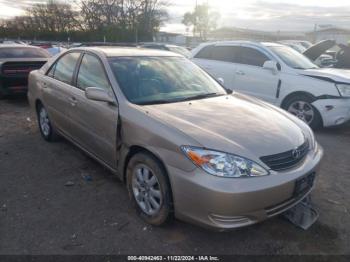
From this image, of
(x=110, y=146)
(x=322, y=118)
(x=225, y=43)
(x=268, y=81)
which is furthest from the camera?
(x=225, y=43)

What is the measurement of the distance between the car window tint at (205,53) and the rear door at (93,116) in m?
4.42

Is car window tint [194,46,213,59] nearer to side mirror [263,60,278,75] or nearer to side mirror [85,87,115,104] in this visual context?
side mirror [263,60,278,75]

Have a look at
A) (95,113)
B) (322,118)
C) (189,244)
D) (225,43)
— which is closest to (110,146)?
(95,113)

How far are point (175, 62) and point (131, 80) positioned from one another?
89cm

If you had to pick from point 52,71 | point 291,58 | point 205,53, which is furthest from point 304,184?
point 205,53

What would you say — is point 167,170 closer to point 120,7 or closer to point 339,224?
point 339,224

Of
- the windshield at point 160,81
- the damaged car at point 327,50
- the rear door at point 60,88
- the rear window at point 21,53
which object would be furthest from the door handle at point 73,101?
the damaged car at point 327,50

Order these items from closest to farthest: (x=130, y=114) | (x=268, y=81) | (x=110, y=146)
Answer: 1. (x=130, y=114)
2. (x=110, y=146)
3. (x=268, y=81)

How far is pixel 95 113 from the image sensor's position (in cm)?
376

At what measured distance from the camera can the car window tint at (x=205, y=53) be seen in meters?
8.17

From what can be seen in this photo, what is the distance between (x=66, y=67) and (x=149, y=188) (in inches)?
98.3

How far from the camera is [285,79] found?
6719mm

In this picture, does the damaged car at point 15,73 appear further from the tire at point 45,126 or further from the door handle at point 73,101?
the door handle at point 73,101

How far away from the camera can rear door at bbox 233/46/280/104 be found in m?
6.96
